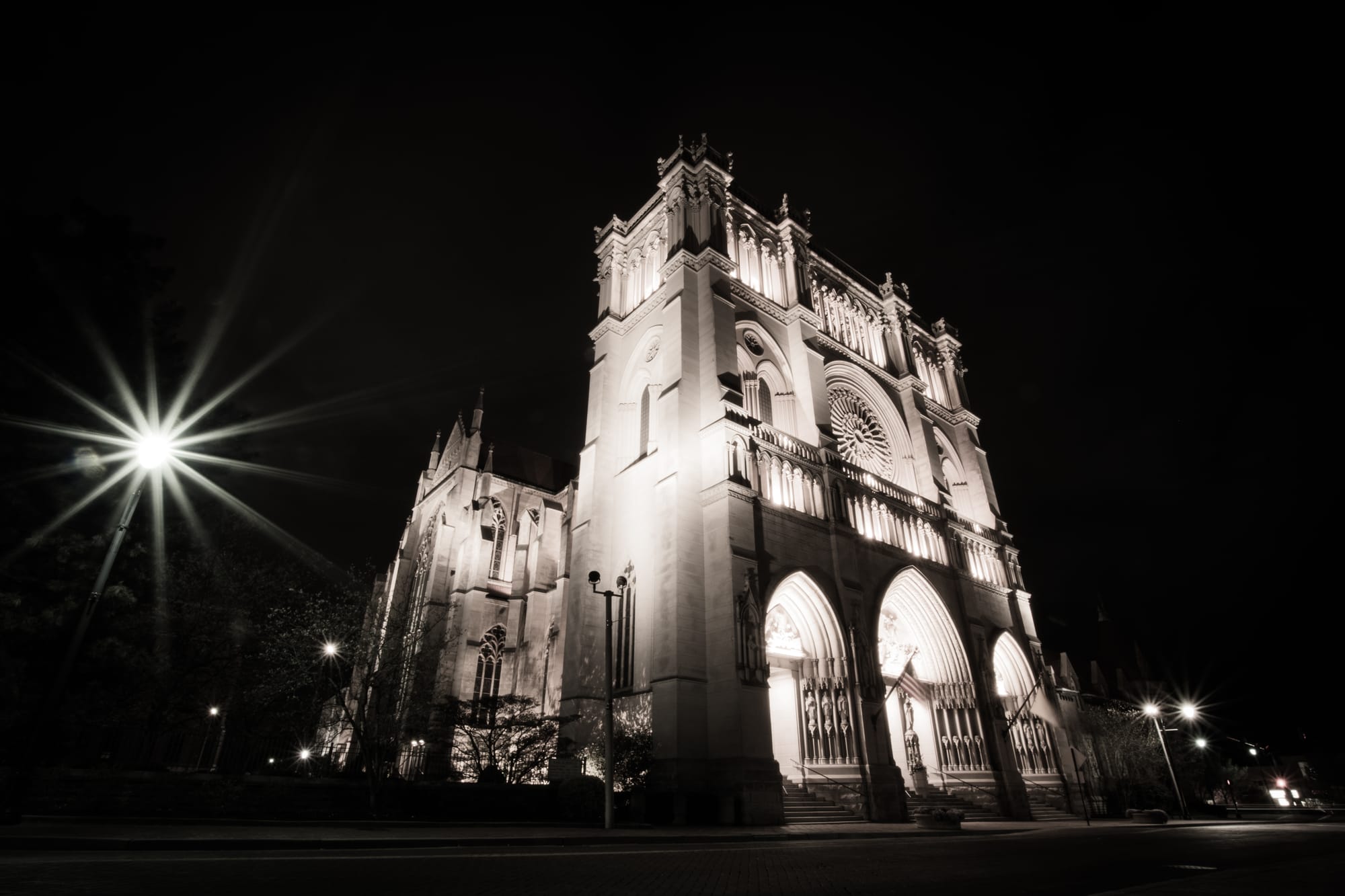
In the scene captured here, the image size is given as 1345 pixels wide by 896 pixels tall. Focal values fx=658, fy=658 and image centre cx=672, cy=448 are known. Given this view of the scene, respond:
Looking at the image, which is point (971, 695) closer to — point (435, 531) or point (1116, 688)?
point (435, 531)

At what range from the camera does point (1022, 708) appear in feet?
83.7

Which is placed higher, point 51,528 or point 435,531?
point 435,531

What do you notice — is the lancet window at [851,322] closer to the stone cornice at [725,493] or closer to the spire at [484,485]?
the stone cornice at [725,493]

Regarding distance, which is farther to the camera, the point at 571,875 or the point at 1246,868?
the point at 1246,868

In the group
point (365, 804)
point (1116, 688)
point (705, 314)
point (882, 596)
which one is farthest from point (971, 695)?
point (1116, 688)

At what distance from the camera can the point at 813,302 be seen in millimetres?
31953

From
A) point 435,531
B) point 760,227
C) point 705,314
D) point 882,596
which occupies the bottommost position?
point 882,596

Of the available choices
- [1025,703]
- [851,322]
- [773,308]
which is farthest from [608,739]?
[851,322]

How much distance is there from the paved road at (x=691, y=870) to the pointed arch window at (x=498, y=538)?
81.8ft

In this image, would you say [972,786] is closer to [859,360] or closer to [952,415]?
[859,360]

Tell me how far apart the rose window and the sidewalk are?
55.0 feet

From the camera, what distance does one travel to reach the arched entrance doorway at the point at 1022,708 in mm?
25375

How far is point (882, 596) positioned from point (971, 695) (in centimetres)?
555

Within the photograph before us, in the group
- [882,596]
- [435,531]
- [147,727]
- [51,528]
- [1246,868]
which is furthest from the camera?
[435,531]
